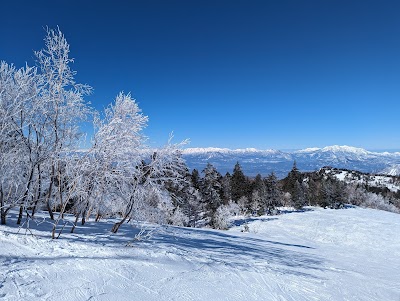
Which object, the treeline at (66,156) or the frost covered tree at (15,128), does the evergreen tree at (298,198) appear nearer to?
the treeline at (66,156)

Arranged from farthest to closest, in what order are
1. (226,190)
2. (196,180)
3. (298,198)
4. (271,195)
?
(298,198), (271,195), (226,190), (196,180)

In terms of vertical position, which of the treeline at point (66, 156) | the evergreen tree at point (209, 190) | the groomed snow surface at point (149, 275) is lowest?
the evergreen tree at point (209, 190)

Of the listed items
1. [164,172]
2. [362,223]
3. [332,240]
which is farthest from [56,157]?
[362,223]

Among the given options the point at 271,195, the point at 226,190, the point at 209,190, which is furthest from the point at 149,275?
the point at 271,195

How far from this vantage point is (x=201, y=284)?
7516 millimetres

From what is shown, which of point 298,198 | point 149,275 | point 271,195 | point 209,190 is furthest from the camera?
point 298,198

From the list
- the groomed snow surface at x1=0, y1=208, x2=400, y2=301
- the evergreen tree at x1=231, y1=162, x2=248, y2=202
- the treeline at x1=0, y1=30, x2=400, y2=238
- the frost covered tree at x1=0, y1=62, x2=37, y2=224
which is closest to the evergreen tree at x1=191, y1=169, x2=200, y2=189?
the evergreen tree at x1=231, y1=162, x2=248, y2=202

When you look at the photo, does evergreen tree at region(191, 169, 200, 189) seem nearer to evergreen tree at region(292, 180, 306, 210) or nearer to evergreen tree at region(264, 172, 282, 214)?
evergreen tree at region(264, 172, 282, 214)

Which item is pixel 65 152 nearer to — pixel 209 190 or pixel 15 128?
pixel 15 128

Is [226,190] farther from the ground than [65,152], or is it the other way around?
[65,152]

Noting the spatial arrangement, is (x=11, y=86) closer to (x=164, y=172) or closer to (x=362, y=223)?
(x=164, y=172)

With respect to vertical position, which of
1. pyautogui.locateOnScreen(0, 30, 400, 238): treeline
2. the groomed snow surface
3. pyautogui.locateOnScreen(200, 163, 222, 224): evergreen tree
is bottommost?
pyautogui.locateOnScreen(200, 163, 222, 224): evergreen tree

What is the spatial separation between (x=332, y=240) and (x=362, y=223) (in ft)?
32.6

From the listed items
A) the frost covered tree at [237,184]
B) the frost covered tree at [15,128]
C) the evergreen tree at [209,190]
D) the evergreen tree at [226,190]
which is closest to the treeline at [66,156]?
the frost covered tree at [15,128]
